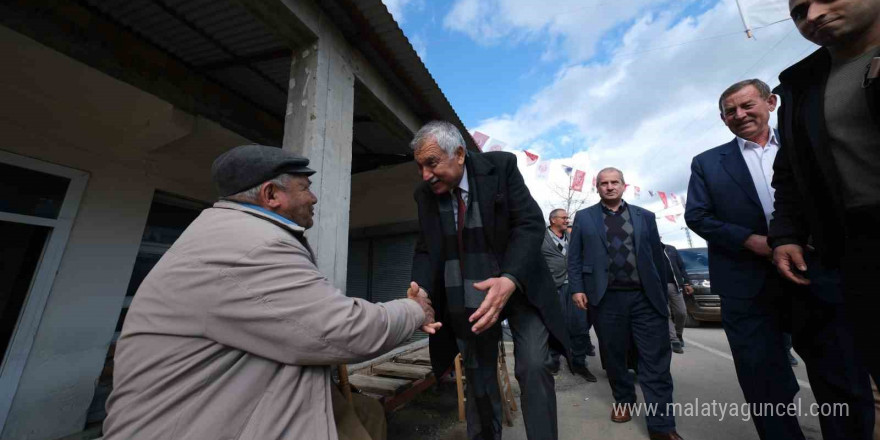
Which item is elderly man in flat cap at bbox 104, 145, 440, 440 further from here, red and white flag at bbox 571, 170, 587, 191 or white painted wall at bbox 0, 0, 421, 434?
red and white flag at bbox 571, 170, 587, 191

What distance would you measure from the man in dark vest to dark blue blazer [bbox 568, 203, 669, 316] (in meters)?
1.36

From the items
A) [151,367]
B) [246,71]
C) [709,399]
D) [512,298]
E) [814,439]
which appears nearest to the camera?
[151,367]

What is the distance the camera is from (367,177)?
6602 mm

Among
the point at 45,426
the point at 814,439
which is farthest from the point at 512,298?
the point at 45,426

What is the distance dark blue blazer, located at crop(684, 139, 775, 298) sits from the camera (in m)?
1.86

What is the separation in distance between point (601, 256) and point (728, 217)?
110cm

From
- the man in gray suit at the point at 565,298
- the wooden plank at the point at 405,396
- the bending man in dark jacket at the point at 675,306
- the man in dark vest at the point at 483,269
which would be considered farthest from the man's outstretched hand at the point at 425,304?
the bending man in dark jacket at the point at 675,306

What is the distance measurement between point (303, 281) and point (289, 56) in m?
3.06

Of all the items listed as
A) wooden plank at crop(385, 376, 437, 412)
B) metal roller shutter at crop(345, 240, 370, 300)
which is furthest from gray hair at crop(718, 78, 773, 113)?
metal roller shutter at crop(345, 240, 370, 300)

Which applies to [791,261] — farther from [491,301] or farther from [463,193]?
[463,193]

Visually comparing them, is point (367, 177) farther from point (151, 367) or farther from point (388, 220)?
point (151, 367)

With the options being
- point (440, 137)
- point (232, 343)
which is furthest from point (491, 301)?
point (232, 343)

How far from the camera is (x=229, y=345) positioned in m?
1.03

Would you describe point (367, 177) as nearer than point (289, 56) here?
No
